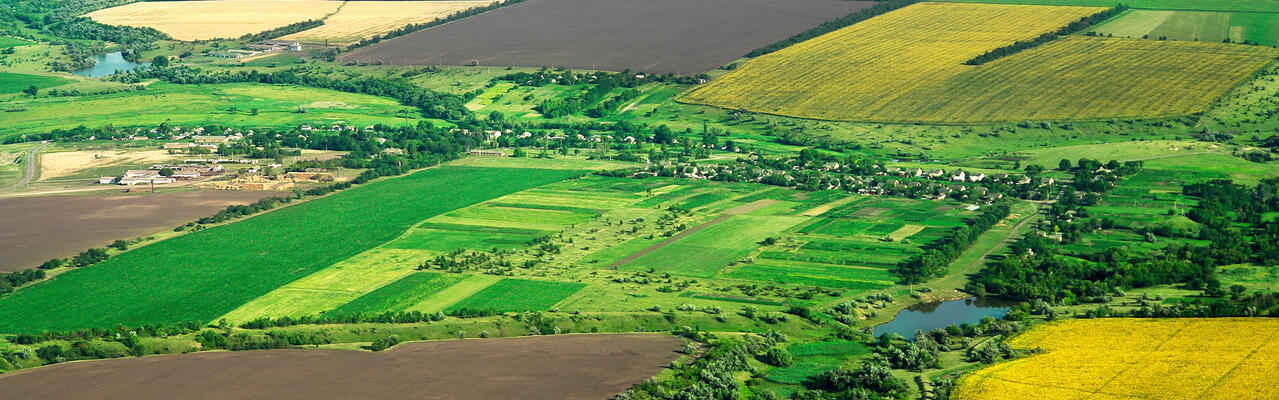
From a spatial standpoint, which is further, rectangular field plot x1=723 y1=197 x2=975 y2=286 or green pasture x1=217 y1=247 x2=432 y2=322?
rectangular field plot x1=723 y1=197 x2=975 y2=286

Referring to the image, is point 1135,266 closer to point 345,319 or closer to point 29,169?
point 345,319

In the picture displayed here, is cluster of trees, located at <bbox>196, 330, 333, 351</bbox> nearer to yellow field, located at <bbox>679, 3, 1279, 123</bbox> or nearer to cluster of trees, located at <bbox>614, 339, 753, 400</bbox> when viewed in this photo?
cluster of trees, located at <bbox>614, 339, 753, 400</bbox>

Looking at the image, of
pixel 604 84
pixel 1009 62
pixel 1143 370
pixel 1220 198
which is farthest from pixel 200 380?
pixel 1009 62

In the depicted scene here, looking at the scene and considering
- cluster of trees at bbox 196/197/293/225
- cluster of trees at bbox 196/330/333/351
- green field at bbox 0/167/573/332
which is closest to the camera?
cluster of trees at bbox 196/330/333/351

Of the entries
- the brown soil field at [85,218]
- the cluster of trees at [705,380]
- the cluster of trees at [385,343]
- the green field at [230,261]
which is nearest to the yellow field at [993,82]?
the green field at [230,261]

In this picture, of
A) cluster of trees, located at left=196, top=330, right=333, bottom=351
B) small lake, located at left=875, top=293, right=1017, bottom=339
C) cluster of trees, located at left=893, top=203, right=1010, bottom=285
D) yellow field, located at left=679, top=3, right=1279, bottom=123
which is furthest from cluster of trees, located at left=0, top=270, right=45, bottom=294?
yellow field, located at left=679, top=3, right=1279, bottom=123

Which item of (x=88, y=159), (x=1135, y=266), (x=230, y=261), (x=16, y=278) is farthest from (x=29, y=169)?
(x=1135, y=266)
